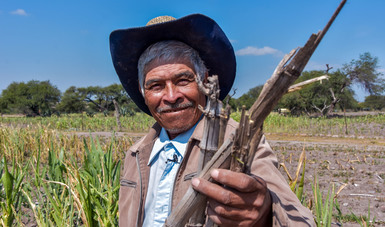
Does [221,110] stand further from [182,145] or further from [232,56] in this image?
[232,56]

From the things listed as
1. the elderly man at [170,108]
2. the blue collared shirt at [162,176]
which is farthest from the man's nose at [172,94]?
the blue collared shirt at [162,176]

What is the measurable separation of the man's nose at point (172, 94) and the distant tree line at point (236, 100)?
26.5 metres

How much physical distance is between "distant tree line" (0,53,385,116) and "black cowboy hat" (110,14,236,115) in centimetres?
2616

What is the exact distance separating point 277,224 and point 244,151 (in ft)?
1.13

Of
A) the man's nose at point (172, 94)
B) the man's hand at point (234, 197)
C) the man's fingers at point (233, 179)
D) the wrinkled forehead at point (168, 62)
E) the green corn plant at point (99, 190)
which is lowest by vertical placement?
the green corn plant at point (99, 190)

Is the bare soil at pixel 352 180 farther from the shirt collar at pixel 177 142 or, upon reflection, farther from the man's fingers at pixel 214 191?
the man's fingers at pixel 214 191

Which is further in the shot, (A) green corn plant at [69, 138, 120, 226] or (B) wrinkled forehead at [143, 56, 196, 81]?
(A) green corn plant at [69, 138, 120, 226]

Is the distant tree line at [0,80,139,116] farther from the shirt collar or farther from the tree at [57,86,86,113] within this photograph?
the shirt collar

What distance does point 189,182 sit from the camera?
4.08ft

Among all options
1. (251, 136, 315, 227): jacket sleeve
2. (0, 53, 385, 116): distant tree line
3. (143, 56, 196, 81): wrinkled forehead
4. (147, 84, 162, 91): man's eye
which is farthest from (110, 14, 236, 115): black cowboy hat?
(0, 53, 385, 116): distant tree line

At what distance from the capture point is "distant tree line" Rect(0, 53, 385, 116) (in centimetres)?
2938

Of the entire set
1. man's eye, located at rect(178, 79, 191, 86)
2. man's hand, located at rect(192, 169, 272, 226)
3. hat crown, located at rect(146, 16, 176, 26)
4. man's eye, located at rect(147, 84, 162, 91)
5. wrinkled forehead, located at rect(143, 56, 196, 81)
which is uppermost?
hat crown, located at rect(146, 16, 176, 26)

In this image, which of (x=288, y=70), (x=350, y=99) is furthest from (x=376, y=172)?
(x=350, y=99)

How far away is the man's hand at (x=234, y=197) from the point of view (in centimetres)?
75
